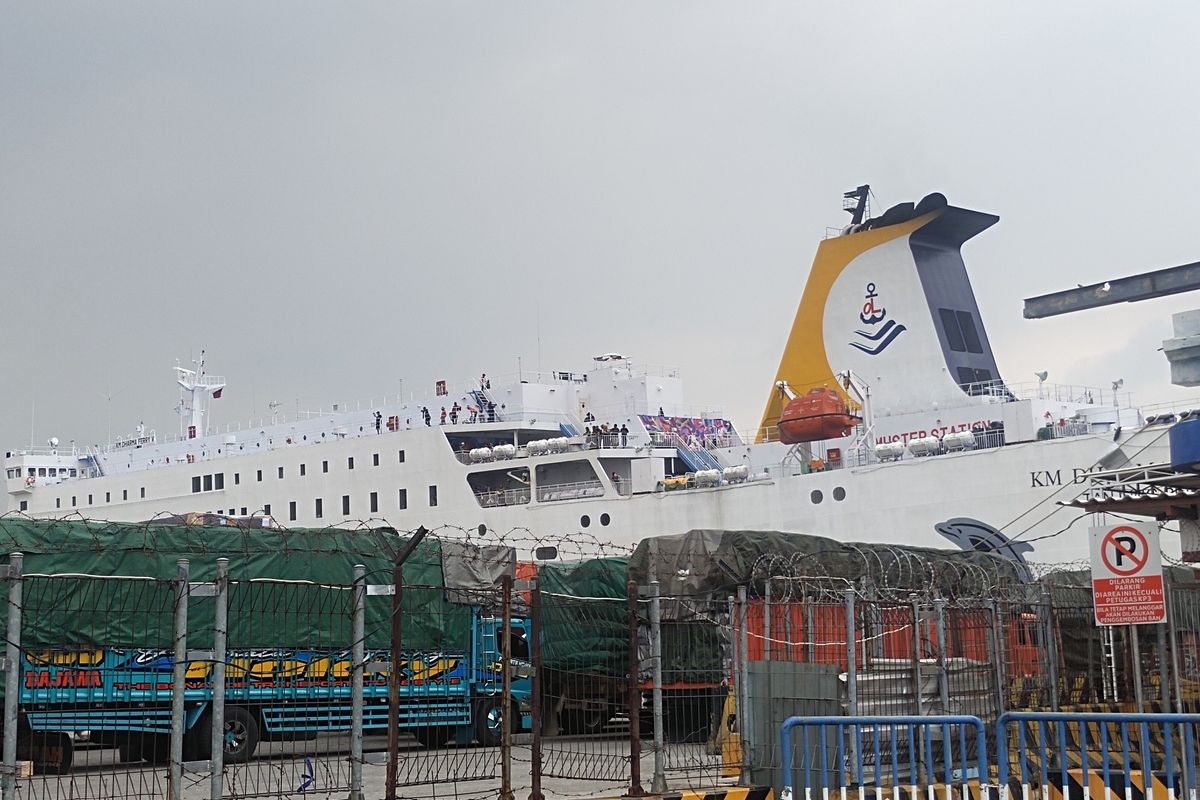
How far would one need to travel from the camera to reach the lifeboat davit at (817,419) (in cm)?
3262

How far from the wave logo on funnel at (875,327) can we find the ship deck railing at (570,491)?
795cm

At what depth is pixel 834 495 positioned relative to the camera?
31.8 meters

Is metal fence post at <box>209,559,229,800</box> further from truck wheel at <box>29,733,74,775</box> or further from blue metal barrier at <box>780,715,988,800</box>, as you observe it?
blue metal barrier at <box>780,715,988,800</box>

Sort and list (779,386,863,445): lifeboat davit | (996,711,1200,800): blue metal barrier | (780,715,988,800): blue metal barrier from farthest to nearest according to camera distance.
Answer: (779,386,863,445): lifeboat davit → (780,715,988,800): blue metal barrier → (996,711,1200,800): blue metal barrier

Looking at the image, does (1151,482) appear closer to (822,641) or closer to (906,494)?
(822,641)

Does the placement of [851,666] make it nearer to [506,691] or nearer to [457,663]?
[506,691]

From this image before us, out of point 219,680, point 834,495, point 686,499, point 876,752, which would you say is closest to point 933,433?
point 834,495

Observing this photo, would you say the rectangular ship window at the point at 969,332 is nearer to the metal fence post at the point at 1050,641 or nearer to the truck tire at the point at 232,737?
the metal fence post at the point at 1050,641

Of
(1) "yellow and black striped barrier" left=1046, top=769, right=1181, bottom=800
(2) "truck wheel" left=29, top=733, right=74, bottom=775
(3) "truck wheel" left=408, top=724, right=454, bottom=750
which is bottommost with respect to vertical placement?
(1) "yellow and black striped barrier" left=1046, top=769, right=1181, bottom=800

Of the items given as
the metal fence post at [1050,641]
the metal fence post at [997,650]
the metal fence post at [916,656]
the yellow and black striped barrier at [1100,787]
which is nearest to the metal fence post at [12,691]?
the yellow and black striped barrier at [1100,787]

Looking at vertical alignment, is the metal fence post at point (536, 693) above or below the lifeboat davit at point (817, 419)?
below

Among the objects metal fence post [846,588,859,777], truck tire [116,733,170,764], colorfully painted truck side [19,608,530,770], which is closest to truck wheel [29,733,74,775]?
colorfully painted truck side [19,608,530,770]

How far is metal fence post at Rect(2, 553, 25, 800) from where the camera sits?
7641 millimetres

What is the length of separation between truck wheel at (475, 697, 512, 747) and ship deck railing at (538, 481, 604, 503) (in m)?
21.4
